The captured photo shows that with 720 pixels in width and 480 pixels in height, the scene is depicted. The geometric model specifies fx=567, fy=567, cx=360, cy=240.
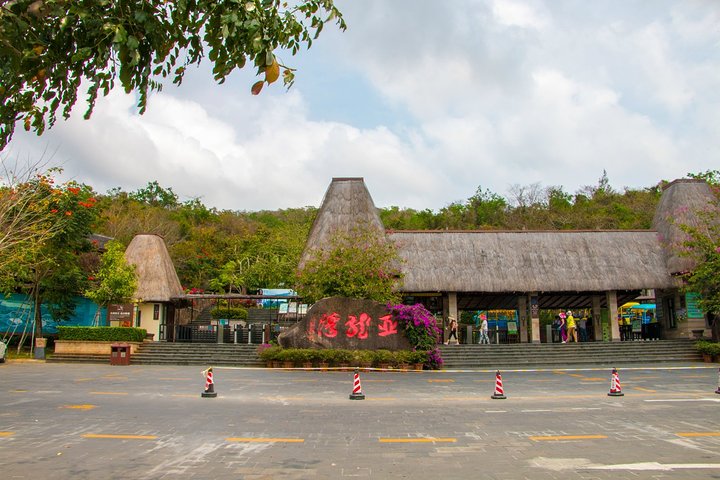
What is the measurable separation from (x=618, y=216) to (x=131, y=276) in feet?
130

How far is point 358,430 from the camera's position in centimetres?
942

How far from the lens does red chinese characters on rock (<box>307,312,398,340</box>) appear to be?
21.8 m

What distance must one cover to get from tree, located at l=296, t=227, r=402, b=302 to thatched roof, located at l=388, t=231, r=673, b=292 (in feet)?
13.1

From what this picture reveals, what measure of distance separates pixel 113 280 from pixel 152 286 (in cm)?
409

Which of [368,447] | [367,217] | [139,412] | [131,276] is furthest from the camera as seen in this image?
[367,217]

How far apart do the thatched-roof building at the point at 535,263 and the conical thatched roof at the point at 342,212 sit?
0.17 feet

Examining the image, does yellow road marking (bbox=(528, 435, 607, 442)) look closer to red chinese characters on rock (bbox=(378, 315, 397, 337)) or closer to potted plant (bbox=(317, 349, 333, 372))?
potted plant (bbox=(317, 349, 333, 372))

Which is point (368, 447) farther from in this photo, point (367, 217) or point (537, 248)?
point (537, 248)

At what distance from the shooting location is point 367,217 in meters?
28.5

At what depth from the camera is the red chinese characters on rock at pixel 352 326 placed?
2177 centimetres

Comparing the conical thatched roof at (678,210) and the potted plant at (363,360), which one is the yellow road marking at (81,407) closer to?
the potted plant at (363,360)

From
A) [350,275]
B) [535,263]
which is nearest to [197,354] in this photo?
[350,275]

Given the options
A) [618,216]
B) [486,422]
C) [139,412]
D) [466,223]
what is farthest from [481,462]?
[466,223]

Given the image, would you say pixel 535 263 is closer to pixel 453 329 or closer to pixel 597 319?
pixel 597 319
